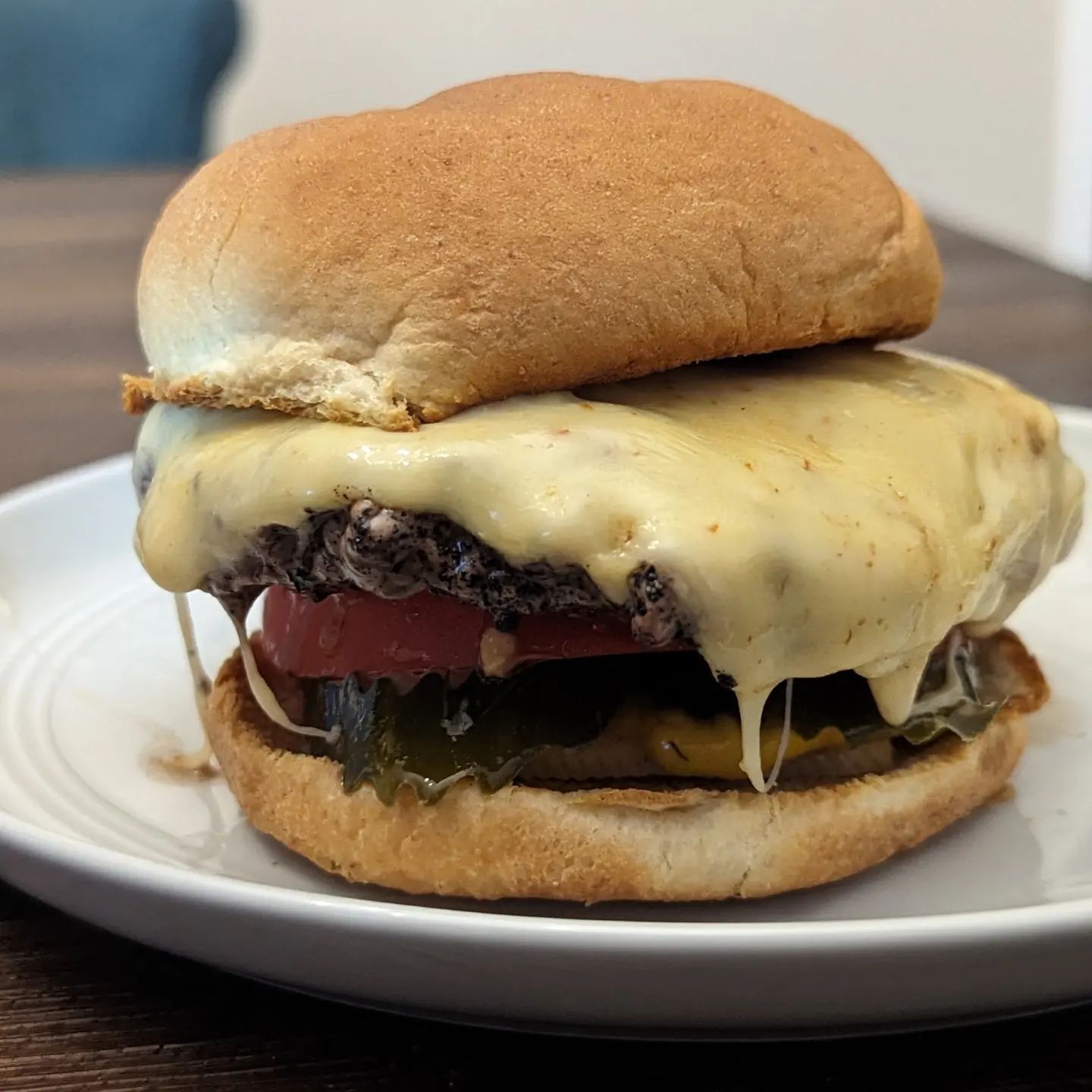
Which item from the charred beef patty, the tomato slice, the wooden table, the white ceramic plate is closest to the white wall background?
the white ceramic plate

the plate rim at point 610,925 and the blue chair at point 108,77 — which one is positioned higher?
the plate rim at point 610,925

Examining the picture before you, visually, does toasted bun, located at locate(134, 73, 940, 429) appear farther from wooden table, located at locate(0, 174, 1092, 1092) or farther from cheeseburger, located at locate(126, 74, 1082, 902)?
wooden table, located at locate(0, 174, 1092, 1092)

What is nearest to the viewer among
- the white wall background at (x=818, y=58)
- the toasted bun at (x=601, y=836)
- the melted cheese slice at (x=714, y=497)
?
the melted cheese slice at (x=714, y=497)

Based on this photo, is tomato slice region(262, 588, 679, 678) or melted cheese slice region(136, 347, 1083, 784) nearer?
melted cheese slice region(136, 347, 1083, 784)

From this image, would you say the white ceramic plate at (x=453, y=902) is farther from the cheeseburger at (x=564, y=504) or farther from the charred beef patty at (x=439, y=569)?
the charred beef patty at (x=439, y=569)

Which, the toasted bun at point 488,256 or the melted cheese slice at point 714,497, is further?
the toasted bun at point 488,256

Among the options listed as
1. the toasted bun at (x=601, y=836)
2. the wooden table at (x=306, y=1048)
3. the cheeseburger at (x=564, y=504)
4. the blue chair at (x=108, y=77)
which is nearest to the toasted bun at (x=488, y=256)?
the cheeseburger at (x=564, y=504)

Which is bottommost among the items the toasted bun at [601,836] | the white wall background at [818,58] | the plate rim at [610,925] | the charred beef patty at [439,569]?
the white wall background at [818,58]
